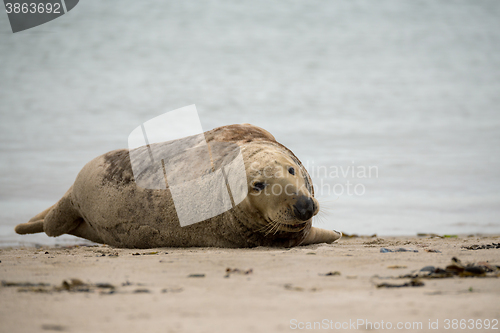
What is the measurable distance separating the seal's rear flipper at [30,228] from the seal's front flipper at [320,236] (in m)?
5.10

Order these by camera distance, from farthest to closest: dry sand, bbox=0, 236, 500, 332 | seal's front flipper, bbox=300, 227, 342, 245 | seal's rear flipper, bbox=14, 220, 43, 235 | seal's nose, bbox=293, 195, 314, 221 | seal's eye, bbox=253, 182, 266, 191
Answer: seal's rear flipper, bbox=14, 220, 43, 235
seal's front flipper, bbox=300, 227, 342, 245
seal's eye, bbox=253, 182, 266, 191
seal's nose, bbox=293, 195, 314, 221
dry sand, bbox=0, 236, 500, 332

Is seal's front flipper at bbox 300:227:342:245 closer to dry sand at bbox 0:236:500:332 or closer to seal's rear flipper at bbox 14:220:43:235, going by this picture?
dry sand at bbox 0:236:500:332

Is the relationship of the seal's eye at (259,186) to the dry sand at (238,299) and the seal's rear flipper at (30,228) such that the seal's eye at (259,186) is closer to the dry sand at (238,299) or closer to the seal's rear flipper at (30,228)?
the dry sand at (238,299)

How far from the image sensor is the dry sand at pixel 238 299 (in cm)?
197

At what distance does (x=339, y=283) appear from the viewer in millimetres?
2807

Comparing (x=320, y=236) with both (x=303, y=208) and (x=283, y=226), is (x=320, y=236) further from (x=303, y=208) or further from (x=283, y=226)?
(x=303, y=208)

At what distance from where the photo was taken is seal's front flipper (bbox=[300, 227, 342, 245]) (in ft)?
19.8

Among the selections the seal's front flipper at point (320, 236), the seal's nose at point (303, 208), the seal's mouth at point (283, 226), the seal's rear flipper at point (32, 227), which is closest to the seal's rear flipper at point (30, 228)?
the seal's rear flipper at point (32, 227)

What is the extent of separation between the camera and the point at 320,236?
6281mm

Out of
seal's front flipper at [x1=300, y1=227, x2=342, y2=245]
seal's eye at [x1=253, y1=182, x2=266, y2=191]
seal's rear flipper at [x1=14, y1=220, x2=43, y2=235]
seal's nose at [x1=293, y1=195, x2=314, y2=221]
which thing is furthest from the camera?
seal's rear flipper at [x1=14, y1=220, x2=43, y2=235]

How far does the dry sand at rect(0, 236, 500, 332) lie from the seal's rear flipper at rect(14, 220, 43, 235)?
5.14 metres

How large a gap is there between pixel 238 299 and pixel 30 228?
7188 millimetres

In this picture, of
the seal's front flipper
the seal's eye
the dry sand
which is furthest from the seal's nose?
the dry sand

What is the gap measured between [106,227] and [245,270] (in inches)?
154
